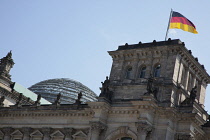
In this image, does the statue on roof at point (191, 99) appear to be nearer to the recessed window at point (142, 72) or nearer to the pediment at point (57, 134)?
the recessed window at point (142, 72)

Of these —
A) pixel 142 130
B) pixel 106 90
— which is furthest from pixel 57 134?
pixel 142 130

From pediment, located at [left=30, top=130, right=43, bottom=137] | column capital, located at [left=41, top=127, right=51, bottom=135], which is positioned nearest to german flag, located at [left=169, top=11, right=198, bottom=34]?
column capital, located at [left=41, top=127, right=51, bottom=135]

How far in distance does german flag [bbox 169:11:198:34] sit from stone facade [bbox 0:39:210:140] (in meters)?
2.58

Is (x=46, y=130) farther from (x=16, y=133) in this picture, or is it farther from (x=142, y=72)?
(x=142, y=72)

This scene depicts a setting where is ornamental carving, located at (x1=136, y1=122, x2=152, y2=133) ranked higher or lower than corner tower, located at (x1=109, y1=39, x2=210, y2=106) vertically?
lower

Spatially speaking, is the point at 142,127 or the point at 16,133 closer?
the point at 142,127

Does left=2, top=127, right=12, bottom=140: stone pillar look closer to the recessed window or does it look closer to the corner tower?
the corner tower

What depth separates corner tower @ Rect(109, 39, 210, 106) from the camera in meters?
46.1

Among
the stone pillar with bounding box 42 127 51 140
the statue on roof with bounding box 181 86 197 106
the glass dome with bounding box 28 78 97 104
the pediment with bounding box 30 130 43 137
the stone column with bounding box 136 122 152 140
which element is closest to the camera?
the stone column with bounding box 136 122 152 140

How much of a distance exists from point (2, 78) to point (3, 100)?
19.6 ft

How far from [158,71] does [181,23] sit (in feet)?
22.7

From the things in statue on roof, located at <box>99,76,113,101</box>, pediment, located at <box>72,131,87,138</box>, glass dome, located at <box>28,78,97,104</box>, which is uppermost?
glass dome, located at <box>28,78,97,104</box>

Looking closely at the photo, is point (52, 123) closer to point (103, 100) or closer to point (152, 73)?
point (103, 100)

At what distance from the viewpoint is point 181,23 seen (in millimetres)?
49781
